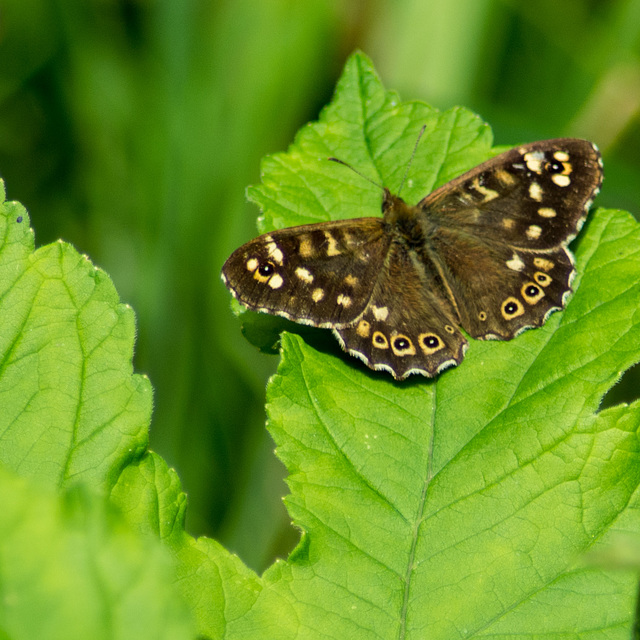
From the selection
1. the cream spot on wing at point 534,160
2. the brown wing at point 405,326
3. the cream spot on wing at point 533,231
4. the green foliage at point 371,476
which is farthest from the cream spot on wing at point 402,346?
the cream spot on wing at point 534,160

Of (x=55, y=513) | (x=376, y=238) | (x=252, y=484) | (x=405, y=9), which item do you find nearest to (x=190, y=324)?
(x=252, y=484)

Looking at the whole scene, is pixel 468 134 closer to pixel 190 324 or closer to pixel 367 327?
pixel 367 327

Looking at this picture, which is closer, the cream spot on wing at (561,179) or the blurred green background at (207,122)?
the cream spot on wing at (561,179)

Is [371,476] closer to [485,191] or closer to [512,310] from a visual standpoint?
[512,310]

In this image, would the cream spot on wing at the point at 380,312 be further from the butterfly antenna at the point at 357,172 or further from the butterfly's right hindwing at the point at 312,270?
the butterfly antenna at the point at 357,172

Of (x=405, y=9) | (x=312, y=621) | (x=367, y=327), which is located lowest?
(x=312, y=621)

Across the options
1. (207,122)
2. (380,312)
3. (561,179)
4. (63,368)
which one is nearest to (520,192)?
(561,179)
